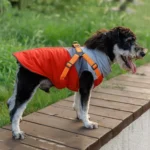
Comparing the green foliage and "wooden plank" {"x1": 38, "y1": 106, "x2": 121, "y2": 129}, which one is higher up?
the green foliage

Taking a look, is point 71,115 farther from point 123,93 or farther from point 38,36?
point 38,36

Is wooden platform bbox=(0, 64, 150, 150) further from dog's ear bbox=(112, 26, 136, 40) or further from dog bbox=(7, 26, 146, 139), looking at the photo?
dog's ear bbox=(112, 26, 136, 40)

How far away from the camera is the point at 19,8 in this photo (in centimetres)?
892

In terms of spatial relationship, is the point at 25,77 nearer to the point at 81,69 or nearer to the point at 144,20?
the point at 81,69

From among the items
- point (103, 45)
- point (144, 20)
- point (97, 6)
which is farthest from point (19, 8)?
point (103, 45)

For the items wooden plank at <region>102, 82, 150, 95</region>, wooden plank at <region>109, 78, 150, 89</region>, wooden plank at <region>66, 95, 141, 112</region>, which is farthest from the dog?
wooden plank at <region>109, 78, 150, 89</region>

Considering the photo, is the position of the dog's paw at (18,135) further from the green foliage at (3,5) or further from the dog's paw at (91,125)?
the green foliage at (3,5)

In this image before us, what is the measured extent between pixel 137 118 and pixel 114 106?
0.28m

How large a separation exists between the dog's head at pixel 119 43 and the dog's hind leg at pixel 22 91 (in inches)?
25.9

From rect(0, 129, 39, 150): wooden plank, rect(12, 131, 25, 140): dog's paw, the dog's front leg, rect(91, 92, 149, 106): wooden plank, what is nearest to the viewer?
rect(0, 129, 39, 150): wooden plank

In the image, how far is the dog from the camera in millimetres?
3070

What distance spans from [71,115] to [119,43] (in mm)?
929

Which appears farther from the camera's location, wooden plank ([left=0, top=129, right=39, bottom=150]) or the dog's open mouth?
the dog's open mouth

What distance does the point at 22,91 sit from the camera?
305 cm
